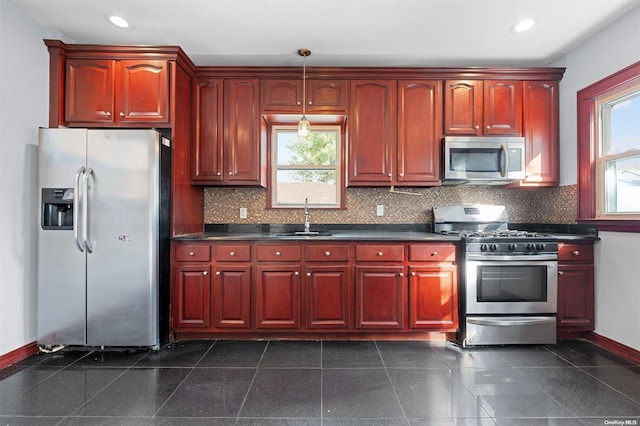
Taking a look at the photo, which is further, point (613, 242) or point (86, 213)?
point (613, 242)

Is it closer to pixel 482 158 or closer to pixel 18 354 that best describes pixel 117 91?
pixel 18 354

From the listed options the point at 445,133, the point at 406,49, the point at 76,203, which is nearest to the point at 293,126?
the point at 406,49

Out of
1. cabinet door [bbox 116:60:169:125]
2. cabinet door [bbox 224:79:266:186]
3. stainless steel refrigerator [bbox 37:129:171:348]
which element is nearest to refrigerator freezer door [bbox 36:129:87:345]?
stainless steel refrigerator [bbox 37:129:171:348]

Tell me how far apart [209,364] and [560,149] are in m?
3.89

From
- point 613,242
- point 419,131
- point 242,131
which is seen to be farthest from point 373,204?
point 613,242

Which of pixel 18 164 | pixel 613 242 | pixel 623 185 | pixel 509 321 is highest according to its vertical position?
pixel 18 164

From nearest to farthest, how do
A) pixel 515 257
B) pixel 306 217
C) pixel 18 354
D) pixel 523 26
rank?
1. pixel 18 354
2. pixel 523 26
3. pixel 515 257
4. pixel 306 217

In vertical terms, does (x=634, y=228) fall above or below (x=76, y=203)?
below

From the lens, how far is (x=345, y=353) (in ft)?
8.36

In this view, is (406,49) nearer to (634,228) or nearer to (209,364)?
(634,228)

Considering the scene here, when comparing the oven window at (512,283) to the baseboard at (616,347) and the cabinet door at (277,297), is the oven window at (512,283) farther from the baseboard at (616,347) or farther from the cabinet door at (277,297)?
the cabinet door at (277,297)

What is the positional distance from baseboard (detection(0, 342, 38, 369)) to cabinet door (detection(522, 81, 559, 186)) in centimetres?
471

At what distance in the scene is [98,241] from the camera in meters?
2.48

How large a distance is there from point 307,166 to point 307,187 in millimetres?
243
